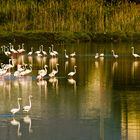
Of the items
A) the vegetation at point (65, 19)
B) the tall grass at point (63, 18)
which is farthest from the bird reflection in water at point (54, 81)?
the tall grass at point (63, 18)

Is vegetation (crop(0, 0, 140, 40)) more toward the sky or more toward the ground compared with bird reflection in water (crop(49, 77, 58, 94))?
more toward the sky

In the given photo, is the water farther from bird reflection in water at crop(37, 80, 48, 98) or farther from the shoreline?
the shoreline

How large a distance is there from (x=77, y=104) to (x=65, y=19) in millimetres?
27689

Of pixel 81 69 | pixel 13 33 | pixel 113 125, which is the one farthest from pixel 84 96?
pixel 13 33

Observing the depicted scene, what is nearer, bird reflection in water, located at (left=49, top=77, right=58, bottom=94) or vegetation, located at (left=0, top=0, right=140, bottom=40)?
A: bird reflection in water, located at (left=49, top=77, right=58, bottom=94)

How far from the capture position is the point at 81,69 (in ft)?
87.8

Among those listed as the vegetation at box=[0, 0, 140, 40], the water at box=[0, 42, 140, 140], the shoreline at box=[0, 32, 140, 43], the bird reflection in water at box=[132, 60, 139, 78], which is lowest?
the water at box=[0, 42, 140, 140]

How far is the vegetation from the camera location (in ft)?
146

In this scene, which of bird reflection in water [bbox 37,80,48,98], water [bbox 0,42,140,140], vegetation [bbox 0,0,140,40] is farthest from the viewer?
vegetation [bbox 0,0,140,40]

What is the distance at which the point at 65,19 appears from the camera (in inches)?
1783

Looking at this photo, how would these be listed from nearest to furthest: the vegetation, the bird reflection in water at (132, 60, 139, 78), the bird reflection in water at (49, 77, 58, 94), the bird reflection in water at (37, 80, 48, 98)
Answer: the bird reflection in water at (37, 80, 48, 98), the bird reflection in water at (49, 77, 58, 94), the bird reflection in water at (132, 60, 139, 78), the vegetation

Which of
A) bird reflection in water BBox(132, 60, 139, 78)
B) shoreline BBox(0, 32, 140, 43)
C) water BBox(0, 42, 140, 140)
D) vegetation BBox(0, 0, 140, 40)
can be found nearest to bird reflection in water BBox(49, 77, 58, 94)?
water BBox(0, 42, 140, 140)

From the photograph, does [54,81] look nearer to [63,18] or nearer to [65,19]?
[63,18]

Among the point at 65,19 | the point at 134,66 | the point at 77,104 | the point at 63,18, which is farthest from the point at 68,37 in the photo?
the point at 77,104
